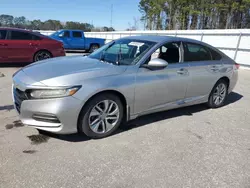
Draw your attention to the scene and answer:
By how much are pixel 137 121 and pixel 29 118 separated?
1876 mm

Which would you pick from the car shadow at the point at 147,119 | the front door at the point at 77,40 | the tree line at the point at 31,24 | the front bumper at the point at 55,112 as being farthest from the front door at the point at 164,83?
the tree line at the point at 31,24

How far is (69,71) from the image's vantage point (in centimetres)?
311

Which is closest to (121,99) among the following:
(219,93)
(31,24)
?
(219,93)

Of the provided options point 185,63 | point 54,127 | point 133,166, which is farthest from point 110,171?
point 185,63

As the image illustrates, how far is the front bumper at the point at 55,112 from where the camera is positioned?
2.82 m

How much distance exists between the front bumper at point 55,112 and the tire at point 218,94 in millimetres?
3264

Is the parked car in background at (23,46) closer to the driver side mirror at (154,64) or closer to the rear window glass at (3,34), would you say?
the rear window glass at (3,34)

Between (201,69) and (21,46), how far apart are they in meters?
7.01

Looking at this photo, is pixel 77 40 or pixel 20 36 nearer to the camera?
pixel 20 36

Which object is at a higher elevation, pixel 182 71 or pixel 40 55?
→ pixel 182 71

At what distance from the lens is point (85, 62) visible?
3641 millimetres

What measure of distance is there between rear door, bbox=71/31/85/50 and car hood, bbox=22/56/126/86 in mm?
12714

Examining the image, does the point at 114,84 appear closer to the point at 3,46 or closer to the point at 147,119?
the point at 147,119

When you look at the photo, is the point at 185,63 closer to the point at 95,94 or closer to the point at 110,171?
the point at 95,94
